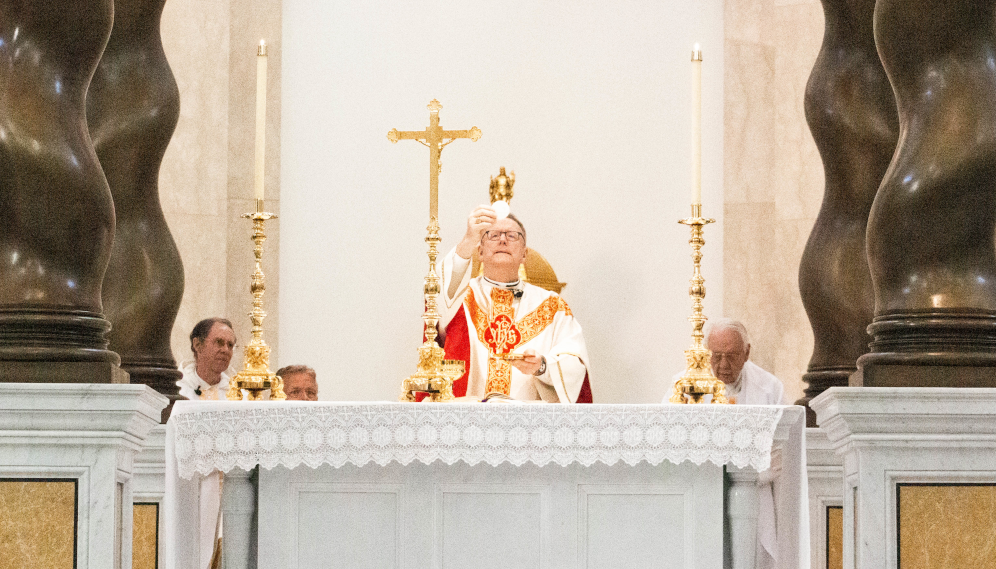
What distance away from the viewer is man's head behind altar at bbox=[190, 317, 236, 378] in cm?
740

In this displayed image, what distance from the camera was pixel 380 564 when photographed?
17.3 ft

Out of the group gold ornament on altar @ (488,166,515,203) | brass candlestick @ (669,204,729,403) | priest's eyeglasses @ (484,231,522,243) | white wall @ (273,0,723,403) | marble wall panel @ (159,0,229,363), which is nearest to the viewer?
brass candlestick @ (669,204,729,403)

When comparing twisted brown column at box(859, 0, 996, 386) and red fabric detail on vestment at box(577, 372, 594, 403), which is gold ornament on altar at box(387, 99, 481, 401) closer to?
red fabric detail on vestment at box(577, 372, 594, 403)

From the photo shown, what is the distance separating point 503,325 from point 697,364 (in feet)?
4.48

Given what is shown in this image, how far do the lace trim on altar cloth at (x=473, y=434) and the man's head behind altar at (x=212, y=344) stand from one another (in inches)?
92.4

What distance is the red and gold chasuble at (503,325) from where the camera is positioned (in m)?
6.91

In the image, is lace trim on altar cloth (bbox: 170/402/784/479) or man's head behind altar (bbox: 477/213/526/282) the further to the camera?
man's head behind altar (bbox: 477/213/526/282)

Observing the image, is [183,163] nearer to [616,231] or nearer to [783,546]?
[616,231]

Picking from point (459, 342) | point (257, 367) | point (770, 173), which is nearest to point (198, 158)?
point (459, 342)

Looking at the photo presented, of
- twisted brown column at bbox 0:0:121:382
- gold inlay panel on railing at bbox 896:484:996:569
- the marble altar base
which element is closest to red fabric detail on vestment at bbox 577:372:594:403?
gold inlay panel on railing at bbox 896:484:996:569

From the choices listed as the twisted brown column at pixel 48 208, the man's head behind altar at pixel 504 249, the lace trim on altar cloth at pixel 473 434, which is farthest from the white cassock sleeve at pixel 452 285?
the twisted brown column at pixel 48 208

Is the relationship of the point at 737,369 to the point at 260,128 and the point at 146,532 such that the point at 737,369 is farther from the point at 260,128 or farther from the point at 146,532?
the point at 146,532

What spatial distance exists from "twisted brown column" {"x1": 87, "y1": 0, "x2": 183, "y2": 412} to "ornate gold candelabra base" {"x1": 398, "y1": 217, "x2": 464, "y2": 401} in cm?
123

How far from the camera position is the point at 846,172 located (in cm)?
657
